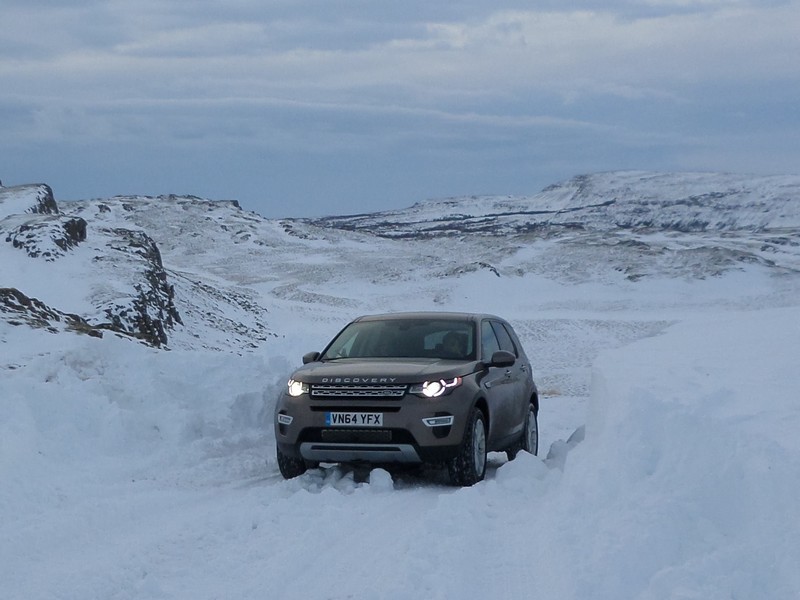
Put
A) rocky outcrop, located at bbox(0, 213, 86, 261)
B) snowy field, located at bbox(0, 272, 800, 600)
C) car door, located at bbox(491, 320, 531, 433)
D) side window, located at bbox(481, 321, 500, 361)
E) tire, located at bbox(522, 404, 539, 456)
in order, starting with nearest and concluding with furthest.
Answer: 1. snowy field, located at bbox(0, 272, 800, 600)
2. side window, located at bbox(481, 321, 500, 361)
3. car door, located at bbox(491, 320, 531, 433)
4. tire, located at bbox(522, 404, 539, 456)
5. rocky outcrop, located at bbox(0, 213, 86, 261)

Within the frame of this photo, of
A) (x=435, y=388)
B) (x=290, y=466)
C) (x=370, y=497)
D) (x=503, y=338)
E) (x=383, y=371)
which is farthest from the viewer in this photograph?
(x=503, y=338)

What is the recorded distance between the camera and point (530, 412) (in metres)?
10.7

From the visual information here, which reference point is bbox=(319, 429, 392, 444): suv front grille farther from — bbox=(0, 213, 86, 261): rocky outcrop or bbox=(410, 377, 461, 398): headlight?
bbox=(0, 213, 86, 261): rocky outcrop

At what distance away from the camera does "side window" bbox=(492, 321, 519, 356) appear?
33.9 feet

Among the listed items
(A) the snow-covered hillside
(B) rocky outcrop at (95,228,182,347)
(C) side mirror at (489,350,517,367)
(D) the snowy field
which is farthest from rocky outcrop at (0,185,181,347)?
(C) side mirror at (489,350,517,367)

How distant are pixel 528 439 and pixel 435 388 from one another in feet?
8.96

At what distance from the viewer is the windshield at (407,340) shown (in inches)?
364

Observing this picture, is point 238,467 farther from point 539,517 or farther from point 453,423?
point 539,517

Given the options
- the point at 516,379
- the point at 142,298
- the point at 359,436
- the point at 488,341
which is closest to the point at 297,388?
the point at 359,436

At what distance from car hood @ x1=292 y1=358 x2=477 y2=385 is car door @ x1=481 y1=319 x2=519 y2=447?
39 cm

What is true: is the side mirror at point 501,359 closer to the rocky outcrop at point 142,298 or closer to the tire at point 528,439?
the tire at point 528,439

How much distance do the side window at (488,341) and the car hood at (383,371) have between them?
56 cm

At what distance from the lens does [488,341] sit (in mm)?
9734

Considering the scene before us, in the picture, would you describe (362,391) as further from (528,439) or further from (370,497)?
(528,439)
